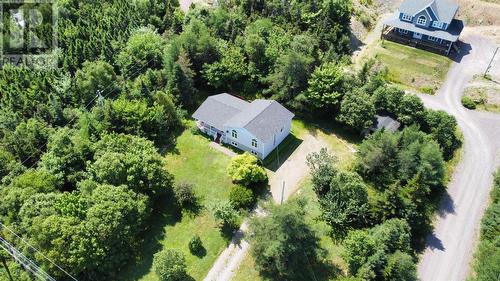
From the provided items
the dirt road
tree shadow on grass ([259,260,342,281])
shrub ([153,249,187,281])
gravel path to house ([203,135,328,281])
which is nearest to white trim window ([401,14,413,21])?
the dirt road

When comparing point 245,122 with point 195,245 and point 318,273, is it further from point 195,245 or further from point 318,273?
point 318,273

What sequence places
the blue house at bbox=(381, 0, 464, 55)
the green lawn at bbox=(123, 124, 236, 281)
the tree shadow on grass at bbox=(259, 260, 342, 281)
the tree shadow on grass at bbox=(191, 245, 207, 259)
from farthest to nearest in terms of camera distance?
the blue house at bbox=(381, 0, 464, 55) → the tree shadow on grass at bbox=(191, 245, 207, 259) → the green lawn at bbox=(123, 124, 236, 281) → the tree shadow on grass at bbox=(259, 260, 342, 281)

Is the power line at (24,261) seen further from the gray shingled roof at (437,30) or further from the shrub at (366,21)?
the shrub at (366,21)

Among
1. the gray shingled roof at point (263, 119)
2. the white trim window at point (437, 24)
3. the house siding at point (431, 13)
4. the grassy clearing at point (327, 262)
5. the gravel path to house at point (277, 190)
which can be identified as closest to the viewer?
the grassy clearing at point (327, 262)

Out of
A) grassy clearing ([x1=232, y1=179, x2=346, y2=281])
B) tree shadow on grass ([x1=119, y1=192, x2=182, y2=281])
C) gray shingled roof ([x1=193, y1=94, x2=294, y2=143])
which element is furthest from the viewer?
gray shingled roof ([x1=193, y1=94, x2=294, y2=143])

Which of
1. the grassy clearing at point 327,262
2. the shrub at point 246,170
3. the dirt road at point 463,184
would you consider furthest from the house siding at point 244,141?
the dirt road at point 463,184

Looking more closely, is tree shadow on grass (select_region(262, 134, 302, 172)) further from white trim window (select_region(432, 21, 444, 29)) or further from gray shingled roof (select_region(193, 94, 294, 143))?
white trim window (select_region(432, 21, 444, 29))

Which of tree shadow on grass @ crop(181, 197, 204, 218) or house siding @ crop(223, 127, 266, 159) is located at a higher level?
house siding @ crop(223, 127, 266, 159)

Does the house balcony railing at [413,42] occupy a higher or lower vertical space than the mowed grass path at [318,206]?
higher
